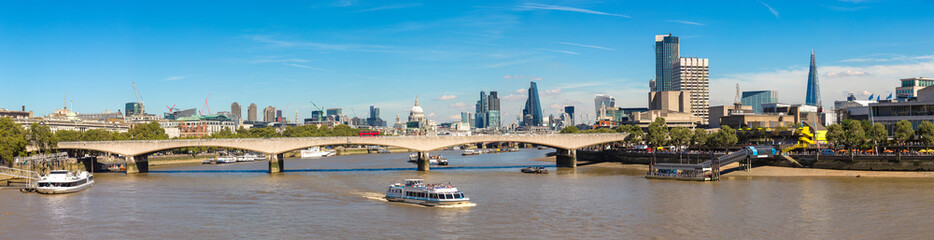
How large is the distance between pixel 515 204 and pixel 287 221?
19.3 m

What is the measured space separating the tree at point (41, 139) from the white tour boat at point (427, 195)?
76.8 meters

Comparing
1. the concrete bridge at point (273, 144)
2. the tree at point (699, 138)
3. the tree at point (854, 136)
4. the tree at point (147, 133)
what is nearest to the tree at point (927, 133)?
the tree at point (854, 136)

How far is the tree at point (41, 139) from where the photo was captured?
122 meters

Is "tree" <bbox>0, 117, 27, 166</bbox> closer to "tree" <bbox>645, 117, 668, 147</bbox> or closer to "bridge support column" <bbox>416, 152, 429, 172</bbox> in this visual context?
"bridge support column" <bbox>416, 152, 429, 172</bbox>

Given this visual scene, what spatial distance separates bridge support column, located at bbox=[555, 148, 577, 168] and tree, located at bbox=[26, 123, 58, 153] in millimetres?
80005

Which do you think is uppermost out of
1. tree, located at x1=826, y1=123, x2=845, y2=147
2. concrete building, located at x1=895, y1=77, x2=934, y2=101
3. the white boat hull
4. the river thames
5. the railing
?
concrete building, located at x1=895, y1=77, x2=934, y2=101

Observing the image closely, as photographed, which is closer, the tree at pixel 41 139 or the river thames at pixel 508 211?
the river thames at pixel 508 211

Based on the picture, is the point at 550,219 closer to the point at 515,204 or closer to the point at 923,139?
the point at 515,204

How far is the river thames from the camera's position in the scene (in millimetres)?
50750

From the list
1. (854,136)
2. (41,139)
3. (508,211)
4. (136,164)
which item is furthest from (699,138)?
(41,139)

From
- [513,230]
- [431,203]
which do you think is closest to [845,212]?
[513,230]

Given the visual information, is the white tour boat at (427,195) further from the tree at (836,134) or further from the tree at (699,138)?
the tree at (699,138)

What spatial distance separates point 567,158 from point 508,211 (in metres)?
69.9

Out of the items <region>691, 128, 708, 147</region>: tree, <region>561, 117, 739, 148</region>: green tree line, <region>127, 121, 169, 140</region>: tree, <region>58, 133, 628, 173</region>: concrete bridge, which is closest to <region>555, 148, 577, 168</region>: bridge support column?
<region>58, 133, 628, 173</region>: concrete bridge
